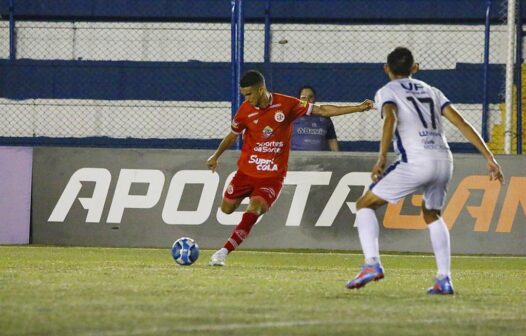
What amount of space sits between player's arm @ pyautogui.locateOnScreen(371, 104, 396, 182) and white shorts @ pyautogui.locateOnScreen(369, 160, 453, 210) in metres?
0.13

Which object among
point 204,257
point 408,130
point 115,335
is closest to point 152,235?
point 204,257

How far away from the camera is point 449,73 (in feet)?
62.3

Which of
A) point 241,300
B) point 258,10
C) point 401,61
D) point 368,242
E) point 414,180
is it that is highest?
point 258,10

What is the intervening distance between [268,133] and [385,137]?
150 inches

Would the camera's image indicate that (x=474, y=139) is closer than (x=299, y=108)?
Yes

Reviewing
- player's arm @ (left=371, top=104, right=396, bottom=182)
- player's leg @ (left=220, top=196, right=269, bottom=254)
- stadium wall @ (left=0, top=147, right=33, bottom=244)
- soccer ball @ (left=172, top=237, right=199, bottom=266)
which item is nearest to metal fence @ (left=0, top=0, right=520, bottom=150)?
stadium wall @ (left=0, top=147, right=33, bottom=244)

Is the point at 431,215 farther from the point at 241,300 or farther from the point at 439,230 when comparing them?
the point at 241,300

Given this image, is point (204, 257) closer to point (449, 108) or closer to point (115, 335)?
point (449, 108)

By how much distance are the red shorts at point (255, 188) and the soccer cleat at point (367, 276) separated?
11.5ft

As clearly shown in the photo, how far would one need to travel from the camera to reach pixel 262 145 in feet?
40.9

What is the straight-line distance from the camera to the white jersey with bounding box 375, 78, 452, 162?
29.5 feet

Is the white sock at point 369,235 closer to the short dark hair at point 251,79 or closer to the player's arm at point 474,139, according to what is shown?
the player's arm at point 474,139

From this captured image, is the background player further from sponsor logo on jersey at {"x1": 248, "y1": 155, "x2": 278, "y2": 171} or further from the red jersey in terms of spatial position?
sponsor logo on jersey at {"x1": 248, "y1": 155, "x2": 278, "y2": 171}

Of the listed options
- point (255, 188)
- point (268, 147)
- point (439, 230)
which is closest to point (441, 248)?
point (439, 230)
